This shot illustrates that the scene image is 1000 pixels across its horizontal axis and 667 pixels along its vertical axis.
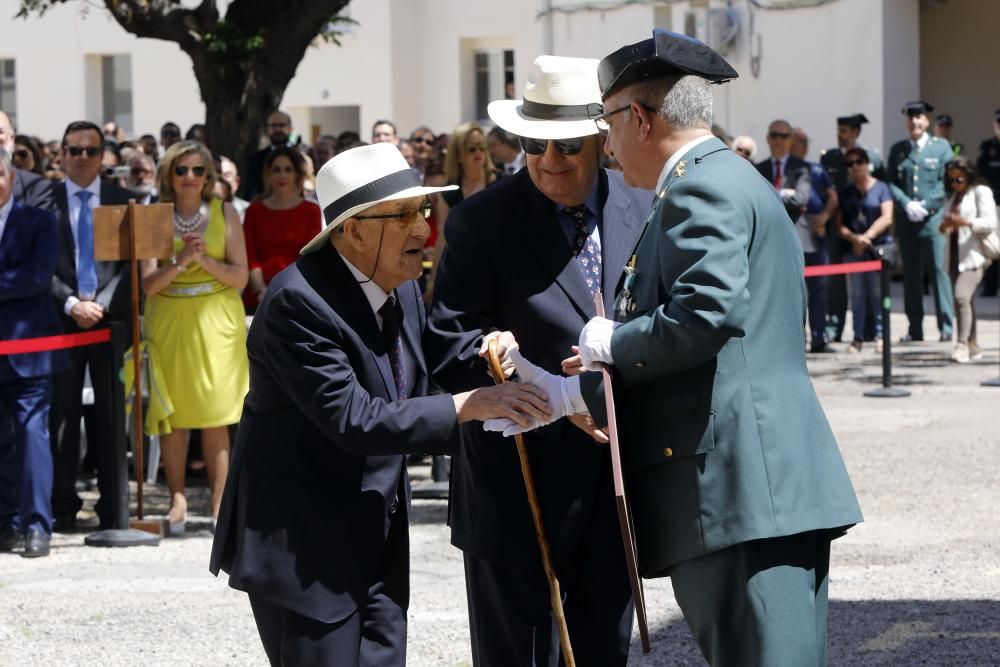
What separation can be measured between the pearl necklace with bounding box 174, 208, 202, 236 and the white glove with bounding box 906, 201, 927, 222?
9026 mm

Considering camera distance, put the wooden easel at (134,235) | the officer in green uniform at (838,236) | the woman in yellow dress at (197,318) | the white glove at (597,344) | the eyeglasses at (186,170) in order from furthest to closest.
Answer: the officer in green uniform at (838,236) < the eyeglasses at (186,170) < the woman in yellow dress at (197,318) < the wooden easel at (134,235) < the white glove at (597,344)

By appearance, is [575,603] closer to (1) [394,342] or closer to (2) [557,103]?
(1) [394,342]

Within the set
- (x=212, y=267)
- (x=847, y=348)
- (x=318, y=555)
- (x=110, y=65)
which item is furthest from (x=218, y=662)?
(x=110, y=65)

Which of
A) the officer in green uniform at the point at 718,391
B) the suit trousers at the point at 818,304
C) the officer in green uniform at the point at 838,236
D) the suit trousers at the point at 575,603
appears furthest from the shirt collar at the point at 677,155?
the officer in green uniform at the point at 838,236

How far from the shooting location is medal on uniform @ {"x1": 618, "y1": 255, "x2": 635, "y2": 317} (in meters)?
3.80

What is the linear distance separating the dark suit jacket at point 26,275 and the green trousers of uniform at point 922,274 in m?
10.0

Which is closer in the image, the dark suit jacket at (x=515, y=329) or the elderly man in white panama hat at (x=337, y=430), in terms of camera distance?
the elderly man in white panama hat at (x=337, y=430)

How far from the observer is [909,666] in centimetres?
584

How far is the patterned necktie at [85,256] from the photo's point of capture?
8703 mm

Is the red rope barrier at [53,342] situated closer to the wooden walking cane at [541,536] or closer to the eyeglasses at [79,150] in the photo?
the eyeglasses at [79,150]

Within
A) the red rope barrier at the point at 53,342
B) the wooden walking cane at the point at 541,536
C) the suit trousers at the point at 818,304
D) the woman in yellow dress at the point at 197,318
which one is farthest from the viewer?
the suit trousers at the point at 818,304

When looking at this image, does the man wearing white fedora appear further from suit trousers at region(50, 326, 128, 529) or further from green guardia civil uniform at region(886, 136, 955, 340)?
green guardia civil uniform at region(886, 136, 955, 340)

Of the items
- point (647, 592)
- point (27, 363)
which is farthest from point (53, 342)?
point (647, 592)

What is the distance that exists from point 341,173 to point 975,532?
16.2 ft
